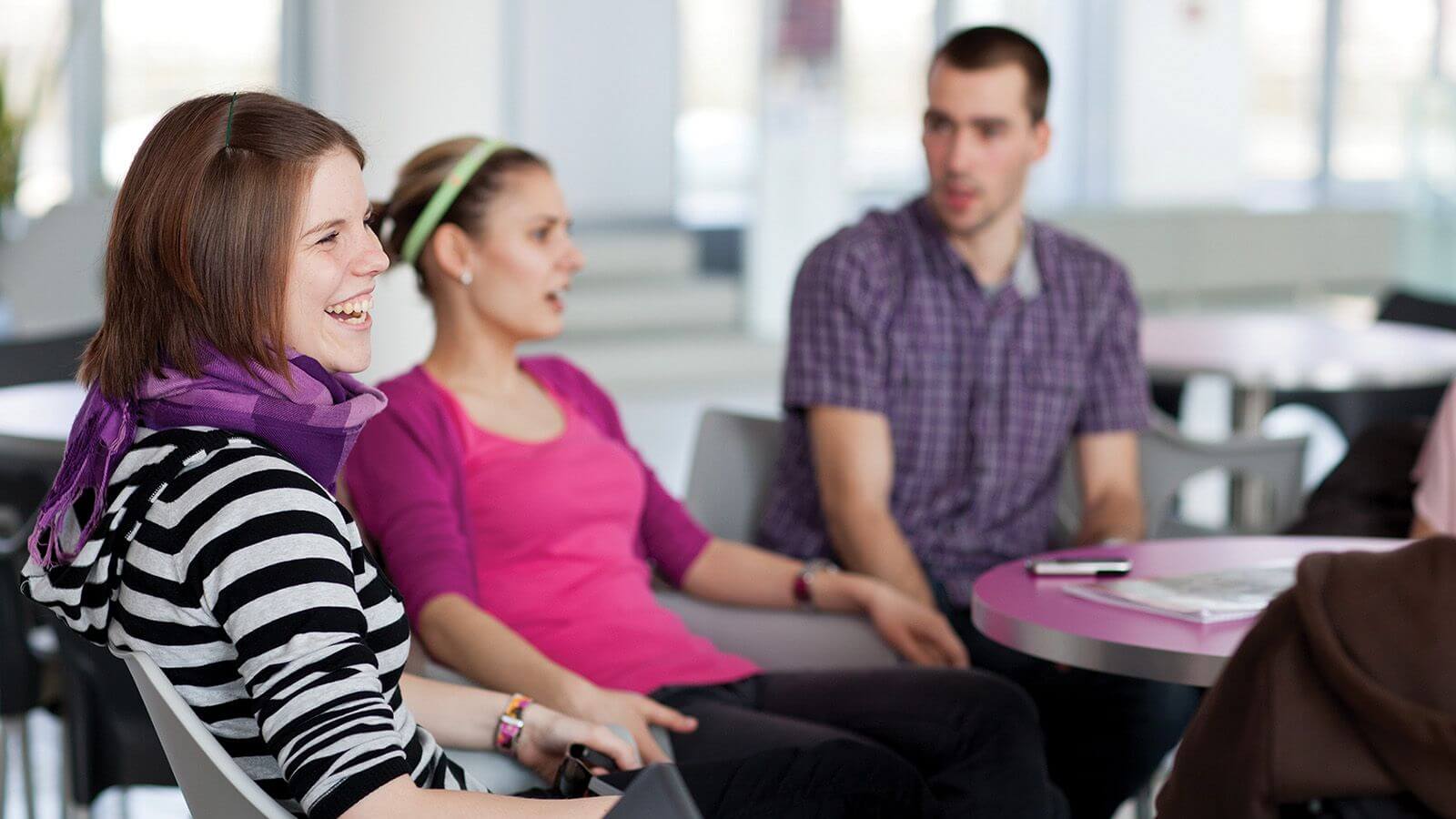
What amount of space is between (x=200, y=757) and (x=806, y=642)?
1199mm

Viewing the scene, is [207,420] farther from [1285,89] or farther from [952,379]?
[1285,89]

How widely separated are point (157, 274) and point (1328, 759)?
97 cm

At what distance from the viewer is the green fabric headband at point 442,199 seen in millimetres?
2227

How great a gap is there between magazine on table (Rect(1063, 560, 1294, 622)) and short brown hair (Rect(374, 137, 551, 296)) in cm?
92

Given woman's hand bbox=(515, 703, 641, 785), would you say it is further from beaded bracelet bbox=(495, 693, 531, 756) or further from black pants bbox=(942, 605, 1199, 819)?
black pants bbox=(942, 605, 1199, 819)

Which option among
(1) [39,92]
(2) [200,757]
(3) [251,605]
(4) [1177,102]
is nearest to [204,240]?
(3) [251,605]

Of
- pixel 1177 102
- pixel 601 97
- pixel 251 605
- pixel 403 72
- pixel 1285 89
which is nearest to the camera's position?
pixel 251 605

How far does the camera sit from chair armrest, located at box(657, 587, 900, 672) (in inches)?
93.7

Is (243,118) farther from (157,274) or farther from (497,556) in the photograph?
(497,556)

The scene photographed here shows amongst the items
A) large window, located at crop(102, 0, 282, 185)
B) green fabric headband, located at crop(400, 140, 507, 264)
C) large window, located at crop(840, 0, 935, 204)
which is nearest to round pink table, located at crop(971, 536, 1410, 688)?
green fabric headband, located at crop(400, 140, 507, 264)

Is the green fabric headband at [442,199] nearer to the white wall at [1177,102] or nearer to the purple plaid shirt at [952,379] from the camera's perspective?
the purple plaid shirt at [952,379]

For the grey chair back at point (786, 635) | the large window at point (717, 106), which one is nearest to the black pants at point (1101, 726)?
the grey chair back at point (786, 635)

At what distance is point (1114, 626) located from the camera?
71.0 inches

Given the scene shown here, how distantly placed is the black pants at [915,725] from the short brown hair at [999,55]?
1.11 meters
